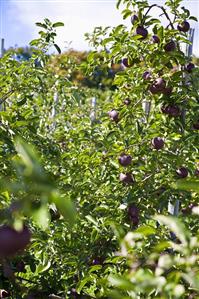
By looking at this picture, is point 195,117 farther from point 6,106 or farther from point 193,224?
point 6,106

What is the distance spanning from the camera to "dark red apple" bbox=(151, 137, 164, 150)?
194cm

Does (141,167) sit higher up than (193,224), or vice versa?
(141,167)

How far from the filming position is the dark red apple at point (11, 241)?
2.52ft

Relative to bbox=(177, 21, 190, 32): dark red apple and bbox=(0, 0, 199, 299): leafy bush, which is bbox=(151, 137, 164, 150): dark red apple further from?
bbox=(177, 21, 190, 32): dark red apple

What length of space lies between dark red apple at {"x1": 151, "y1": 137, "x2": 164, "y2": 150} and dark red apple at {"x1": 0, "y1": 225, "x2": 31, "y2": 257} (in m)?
1.21

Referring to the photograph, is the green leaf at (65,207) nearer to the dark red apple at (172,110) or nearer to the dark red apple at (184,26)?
the dark red apple at (172,110)

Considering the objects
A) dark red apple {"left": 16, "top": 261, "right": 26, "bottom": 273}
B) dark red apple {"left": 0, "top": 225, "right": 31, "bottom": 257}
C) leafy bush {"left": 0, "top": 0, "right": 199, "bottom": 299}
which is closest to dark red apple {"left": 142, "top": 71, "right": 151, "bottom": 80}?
leafy bush {"left": 0, "top": 0, "right": 199, "bottom": 299}

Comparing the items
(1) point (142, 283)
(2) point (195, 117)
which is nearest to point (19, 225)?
(1) point (142, 283)

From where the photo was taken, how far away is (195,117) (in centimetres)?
204

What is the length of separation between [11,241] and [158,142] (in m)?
1.24

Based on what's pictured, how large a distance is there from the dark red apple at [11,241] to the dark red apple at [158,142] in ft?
3.97

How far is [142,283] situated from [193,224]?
1.18 metres

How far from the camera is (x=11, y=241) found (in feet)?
2.54

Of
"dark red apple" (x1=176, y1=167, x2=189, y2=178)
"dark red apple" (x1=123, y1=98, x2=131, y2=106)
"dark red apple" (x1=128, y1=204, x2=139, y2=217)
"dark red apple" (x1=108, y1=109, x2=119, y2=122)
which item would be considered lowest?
"dark red apple" (x1=128, y1=204, x2=139, y2=217)
